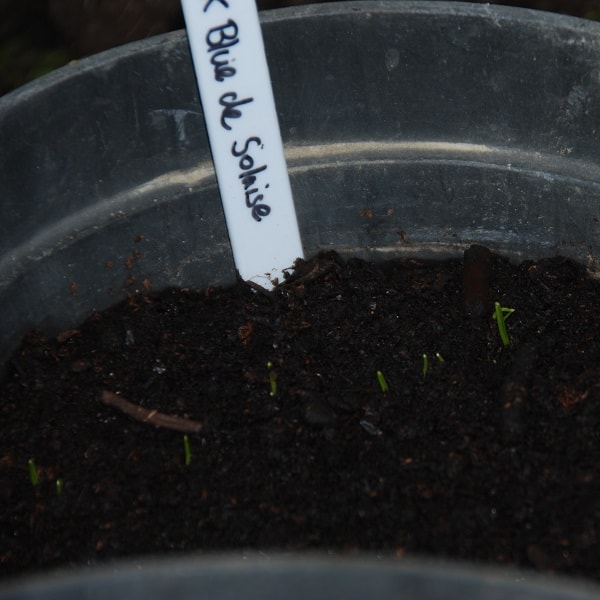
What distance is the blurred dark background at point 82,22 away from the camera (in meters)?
2.00

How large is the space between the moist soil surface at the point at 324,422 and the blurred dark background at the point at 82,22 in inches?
34.2

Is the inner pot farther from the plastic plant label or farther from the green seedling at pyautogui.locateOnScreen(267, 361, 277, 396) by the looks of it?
the green seedling at pyautogui.locateOnScreen(267, 361, 277, 396)

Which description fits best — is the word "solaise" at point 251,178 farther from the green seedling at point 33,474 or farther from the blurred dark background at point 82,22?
the blurred dark background at point 82,22

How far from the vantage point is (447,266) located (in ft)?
4.61

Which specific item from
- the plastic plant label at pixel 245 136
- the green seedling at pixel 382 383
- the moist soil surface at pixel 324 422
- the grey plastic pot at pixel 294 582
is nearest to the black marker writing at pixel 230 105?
the plastic plant label at pixel 245 136

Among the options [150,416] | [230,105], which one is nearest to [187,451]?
[150,416]

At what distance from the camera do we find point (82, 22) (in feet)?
6.79

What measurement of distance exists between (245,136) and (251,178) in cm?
6

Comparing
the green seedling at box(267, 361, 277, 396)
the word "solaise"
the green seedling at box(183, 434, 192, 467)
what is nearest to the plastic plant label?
the word "solaise"

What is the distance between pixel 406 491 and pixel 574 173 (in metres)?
0.50

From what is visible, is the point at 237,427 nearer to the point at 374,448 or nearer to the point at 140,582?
the point at 374,448

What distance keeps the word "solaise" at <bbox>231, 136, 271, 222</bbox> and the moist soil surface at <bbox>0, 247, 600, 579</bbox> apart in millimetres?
121

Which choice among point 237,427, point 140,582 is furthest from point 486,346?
point 140,582

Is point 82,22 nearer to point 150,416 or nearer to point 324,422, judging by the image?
point 150,416
